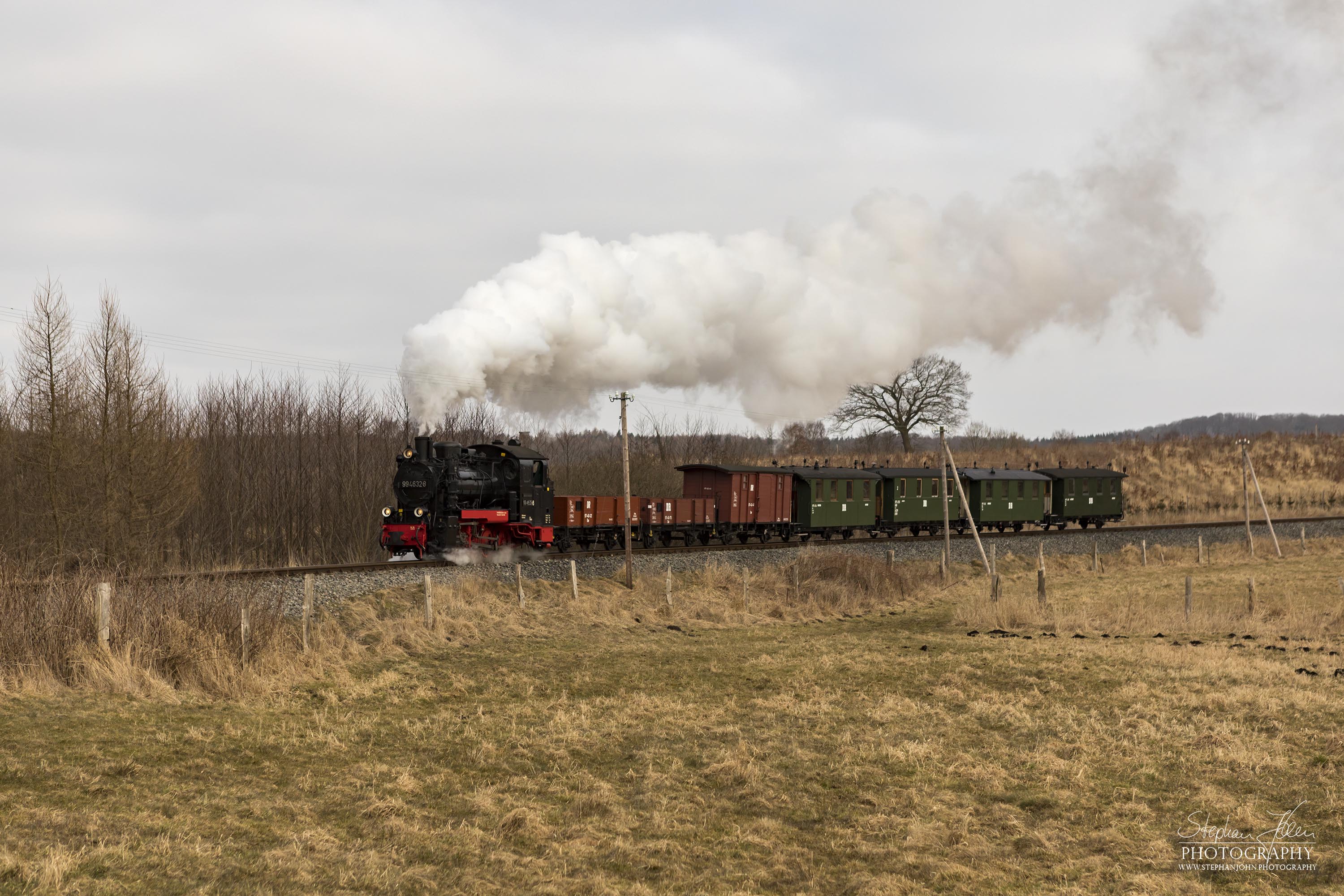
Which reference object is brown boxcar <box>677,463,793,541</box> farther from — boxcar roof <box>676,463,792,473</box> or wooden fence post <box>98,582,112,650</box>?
wooden fence post <box>98,582,112,650</box>

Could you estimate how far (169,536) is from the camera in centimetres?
2984

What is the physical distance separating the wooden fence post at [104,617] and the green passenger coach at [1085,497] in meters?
44.7

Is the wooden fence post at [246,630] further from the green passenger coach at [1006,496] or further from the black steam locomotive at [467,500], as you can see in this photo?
the green passenger coach at [1006,496]

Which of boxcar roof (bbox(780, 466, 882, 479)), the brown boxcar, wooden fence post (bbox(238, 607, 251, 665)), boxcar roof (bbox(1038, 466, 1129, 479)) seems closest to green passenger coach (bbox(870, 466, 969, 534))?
boxcar roof (bbox(780, 466, 882, 479))

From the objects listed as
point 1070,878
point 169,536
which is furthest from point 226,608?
point 169,536

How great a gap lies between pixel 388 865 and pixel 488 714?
552 cm

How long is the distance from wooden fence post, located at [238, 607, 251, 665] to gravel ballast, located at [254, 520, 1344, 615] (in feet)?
1.97

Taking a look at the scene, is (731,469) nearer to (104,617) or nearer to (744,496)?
(744,496)

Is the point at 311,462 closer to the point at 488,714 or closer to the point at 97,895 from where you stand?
the point at 488,714

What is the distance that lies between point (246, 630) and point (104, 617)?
183cm

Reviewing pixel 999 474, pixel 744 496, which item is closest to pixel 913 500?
pixel 999 474

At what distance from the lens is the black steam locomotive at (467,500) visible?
81.6 ft

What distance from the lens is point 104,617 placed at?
13281 mm

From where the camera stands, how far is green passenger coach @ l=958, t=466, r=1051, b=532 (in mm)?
44906
